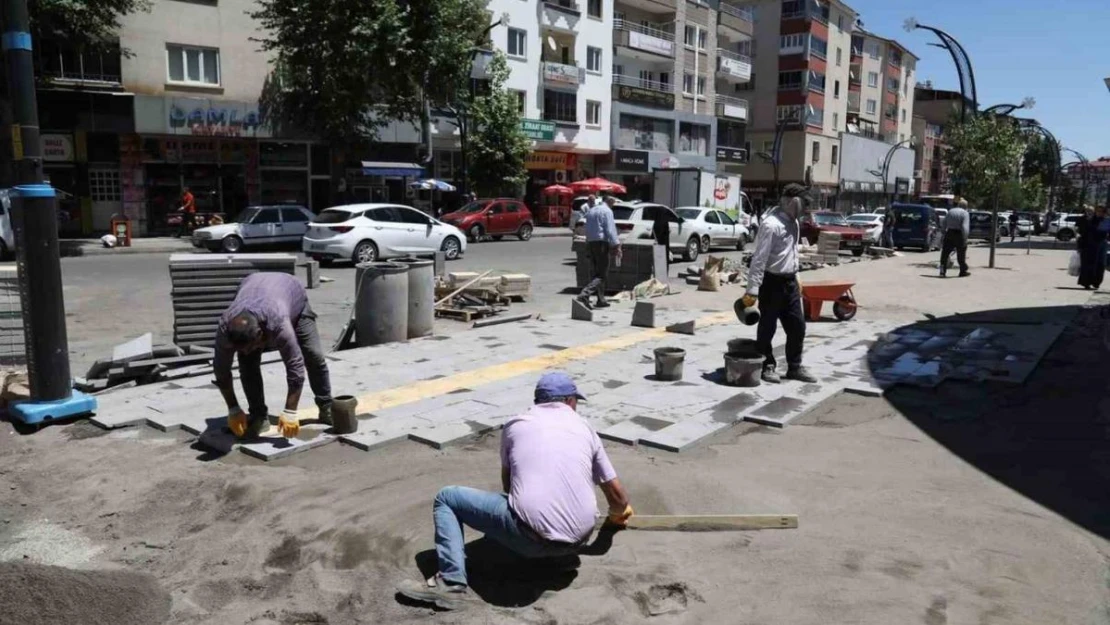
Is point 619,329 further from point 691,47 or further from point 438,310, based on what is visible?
point 691,47

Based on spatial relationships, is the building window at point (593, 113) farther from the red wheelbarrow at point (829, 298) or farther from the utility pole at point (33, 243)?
the utility pole at point (33, 243)

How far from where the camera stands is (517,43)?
41.2 meters

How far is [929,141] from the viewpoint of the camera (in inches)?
3664

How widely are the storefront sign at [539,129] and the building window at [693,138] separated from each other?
489 inches

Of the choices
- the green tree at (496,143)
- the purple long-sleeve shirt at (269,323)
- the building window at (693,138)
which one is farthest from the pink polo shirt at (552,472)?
the building window at (693,138)

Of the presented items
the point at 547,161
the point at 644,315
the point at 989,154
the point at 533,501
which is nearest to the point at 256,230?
the point at 644,315

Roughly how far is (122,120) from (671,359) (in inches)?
1017

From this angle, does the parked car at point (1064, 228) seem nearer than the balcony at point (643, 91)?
Yes

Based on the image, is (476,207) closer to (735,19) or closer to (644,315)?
(644,315)

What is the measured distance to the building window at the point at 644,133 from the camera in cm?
4753

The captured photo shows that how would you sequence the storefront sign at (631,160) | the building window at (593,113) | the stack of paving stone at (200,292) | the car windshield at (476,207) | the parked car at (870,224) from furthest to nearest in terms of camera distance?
1. the storefront sign at (631,160)
2. the building window at (593,113)
3. the parked car at (870,224)
4. the car windshield at (476,207)
5. the stack of paving stone at (200,292)

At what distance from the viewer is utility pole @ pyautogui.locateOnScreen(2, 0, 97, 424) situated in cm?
648

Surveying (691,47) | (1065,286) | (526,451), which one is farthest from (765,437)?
(691,47)

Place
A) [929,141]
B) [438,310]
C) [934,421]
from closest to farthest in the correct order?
[934,421], [438,310], [929,141]
